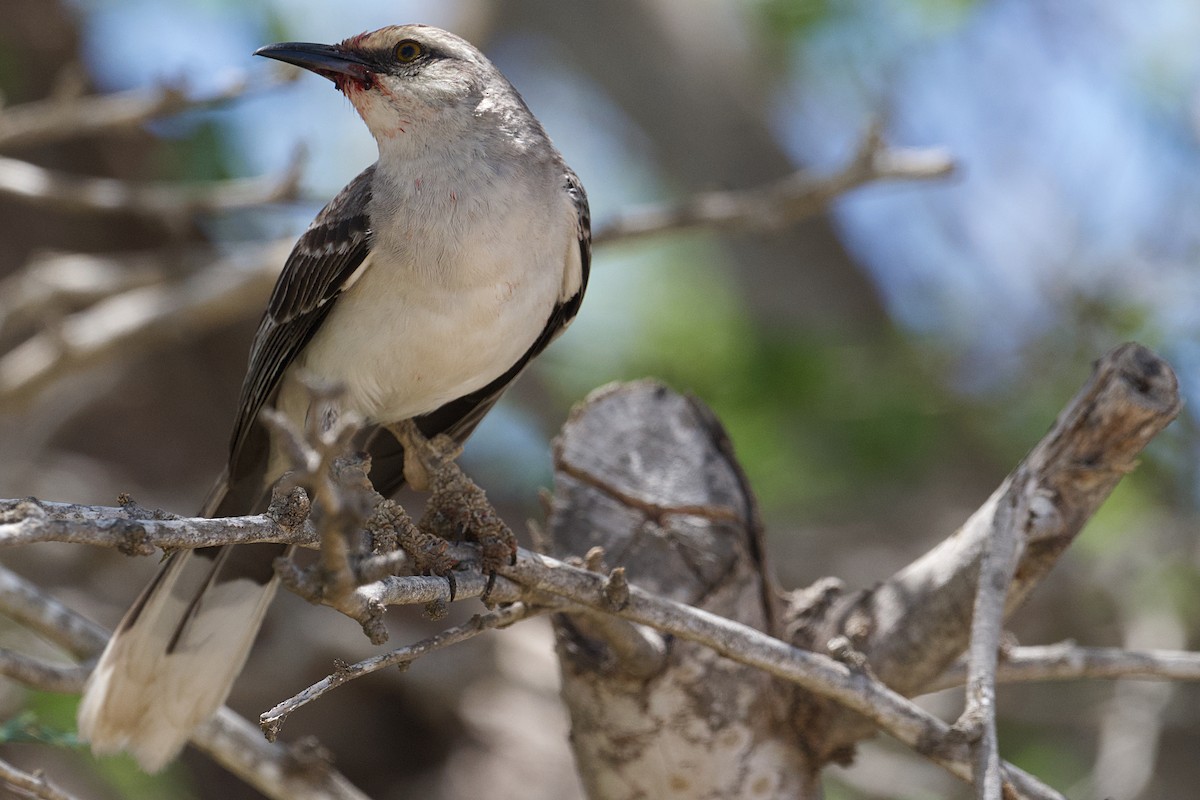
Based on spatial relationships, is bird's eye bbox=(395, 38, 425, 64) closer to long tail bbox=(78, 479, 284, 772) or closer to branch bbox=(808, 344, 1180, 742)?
long tail bbox=(78, 479, 284, 772)

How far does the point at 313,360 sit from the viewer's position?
14.0ft

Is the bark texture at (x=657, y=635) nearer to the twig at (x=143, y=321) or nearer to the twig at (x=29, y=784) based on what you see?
the twig at (x=29, y=784)

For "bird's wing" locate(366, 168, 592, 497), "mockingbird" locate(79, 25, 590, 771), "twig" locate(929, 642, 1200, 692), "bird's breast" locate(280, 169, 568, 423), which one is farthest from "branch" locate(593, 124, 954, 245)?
"twig" locate(929, 642, 1200, 692)

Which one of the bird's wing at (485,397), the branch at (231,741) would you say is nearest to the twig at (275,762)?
the branch at (231,741)

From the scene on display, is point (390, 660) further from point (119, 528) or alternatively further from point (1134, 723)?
point (1134, 723)

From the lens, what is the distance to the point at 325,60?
4336mm

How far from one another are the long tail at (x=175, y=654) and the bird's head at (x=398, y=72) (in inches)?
66.3

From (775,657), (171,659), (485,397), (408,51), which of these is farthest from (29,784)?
(408,51)

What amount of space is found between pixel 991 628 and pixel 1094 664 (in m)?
0.65

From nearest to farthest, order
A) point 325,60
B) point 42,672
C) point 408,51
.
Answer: point 42,672, point 325,60, point 408,51

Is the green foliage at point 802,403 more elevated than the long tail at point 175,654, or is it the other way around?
the green foliage at point 802,403

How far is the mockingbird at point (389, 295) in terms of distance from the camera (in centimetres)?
392

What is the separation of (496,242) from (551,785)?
157 inches

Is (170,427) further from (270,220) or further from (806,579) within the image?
(806,579)
